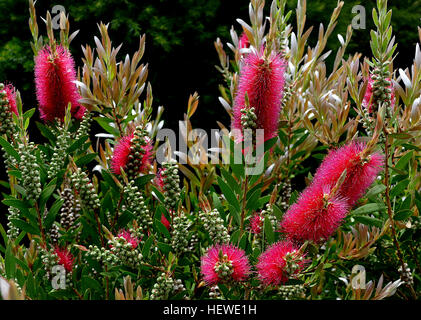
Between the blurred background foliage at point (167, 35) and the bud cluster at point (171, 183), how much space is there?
1966 millimetres

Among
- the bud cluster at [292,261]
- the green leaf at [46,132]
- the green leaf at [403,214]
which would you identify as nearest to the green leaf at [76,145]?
the green leaf at [46,132]

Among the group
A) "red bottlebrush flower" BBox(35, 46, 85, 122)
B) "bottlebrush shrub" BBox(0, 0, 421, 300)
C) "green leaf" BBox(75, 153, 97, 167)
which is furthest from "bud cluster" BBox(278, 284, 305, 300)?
"red bottlebrush flower" BBox(35, 46, 85, 122)

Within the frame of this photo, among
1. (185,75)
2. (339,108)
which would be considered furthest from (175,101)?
(339,108)

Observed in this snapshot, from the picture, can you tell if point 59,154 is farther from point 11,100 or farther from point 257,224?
point 257,224

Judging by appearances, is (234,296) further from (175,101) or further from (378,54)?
(175,101)

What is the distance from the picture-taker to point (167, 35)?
109 inches

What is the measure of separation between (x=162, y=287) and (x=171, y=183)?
17 cm

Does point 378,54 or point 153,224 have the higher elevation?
point 378,54

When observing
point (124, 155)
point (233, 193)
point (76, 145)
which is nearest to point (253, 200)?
point (233, 193)

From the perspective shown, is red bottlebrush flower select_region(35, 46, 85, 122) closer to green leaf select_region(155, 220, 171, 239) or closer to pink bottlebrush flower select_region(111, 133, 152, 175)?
pink bottlebrush flower select_region(111, 133, 152, 175)

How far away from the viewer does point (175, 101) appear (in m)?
2.93

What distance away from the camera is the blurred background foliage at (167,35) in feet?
8.83

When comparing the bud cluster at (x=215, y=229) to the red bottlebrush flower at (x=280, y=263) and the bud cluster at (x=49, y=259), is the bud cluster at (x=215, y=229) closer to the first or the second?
the red bottlebrush flower at (x=280, y=263)
